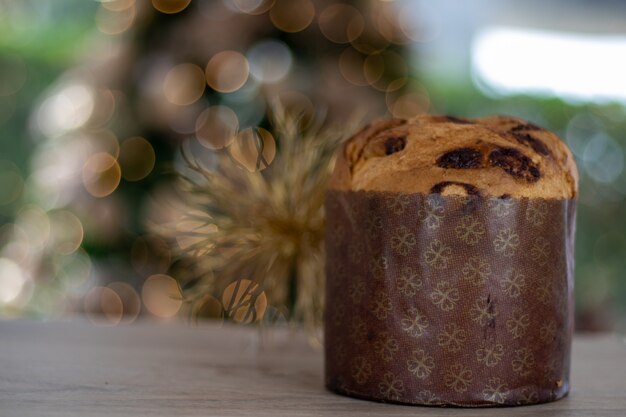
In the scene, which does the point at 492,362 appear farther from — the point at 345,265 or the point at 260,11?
the point at 260,11

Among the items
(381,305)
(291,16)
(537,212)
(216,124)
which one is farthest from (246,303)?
(291,16)

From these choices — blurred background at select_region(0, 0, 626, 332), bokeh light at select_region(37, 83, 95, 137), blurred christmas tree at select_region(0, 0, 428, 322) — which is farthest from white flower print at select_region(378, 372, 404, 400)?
bokeh light at select_region(37, 83, 95, 137)

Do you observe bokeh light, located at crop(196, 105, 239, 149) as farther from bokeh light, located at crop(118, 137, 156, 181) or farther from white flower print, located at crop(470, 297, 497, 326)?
white flower print, located at crop(470, 297, 497, 326)

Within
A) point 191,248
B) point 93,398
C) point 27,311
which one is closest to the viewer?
point 93,398

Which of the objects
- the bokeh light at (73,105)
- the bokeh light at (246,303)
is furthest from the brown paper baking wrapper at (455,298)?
the bokeh light at (73,105)

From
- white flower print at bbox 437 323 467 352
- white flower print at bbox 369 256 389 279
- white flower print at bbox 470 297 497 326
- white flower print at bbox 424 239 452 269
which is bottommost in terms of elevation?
white flower print at bbox 437 323 467 352

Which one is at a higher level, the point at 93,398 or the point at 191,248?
the point at 191,248

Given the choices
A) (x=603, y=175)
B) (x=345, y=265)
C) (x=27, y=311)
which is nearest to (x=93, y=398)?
(x=345, y=265)
